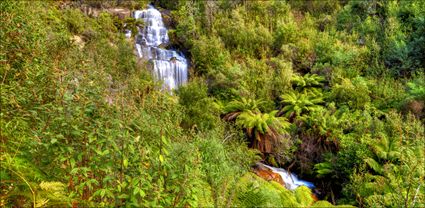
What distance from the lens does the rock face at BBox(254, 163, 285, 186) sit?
883cm

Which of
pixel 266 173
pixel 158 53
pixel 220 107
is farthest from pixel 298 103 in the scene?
pixel 158 53

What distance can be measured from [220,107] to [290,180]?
335 centimetres

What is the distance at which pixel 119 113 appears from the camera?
280 centimetres

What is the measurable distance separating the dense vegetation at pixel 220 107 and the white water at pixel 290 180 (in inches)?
10.1

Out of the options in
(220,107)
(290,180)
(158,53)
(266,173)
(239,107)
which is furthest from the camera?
(158,53)

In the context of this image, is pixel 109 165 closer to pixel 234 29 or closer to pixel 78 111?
pixel 78 111

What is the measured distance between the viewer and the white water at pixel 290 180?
9.08 metres

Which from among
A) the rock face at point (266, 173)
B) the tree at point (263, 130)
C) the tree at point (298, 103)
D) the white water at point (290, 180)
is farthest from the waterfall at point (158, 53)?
the white water at point (290, 180)

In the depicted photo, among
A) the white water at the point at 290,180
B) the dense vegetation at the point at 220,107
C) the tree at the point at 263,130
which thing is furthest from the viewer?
the tree at the point at 263,130

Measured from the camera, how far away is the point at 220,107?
1106 cm

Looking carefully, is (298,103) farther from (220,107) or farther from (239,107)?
(220,107)

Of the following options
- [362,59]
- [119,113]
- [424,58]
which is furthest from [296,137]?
[119,113]

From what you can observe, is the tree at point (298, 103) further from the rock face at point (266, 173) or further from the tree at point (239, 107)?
the rock face at point (266, 173)

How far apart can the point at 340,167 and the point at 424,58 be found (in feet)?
21.6
